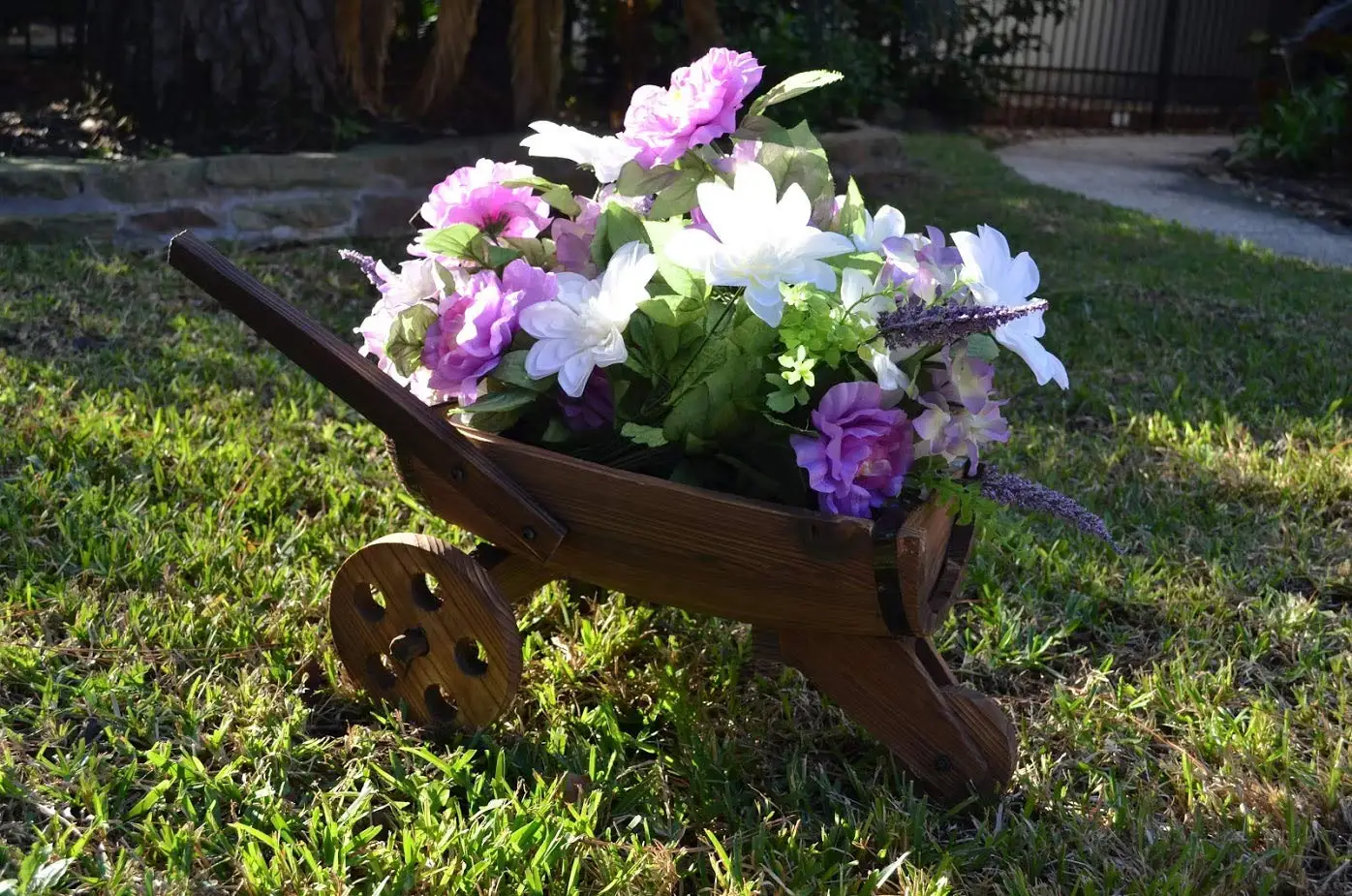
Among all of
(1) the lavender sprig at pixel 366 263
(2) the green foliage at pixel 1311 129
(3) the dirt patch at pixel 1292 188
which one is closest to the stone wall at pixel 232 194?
(1) the lavender sprig at pixel 366 263

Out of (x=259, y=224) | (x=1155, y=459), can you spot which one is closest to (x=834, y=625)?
(x=1155, y=459)

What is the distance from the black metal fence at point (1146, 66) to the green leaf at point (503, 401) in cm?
1060

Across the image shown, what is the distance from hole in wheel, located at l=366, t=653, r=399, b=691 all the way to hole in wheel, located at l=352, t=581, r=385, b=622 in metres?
0.07

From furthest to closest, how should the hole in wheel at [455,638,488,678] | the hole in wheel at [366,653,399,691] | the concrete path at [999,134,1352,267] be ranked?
the concrete path at [999,134,1352,267], the hole in wheel at [366,653,399,691], the hole in wheel at [455,638,488,678]

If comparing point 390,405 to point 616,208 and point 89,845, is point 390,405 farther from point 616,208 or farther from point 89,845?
point 89,845

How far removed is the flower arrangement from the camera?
151 cm

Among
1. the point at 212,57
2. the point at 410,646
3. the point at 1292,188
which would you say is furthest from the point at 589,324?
the point at 1292,188

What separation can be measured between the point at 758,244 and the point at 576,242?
1.18 feet

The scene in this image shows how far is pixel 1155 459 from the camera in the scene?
3070mm

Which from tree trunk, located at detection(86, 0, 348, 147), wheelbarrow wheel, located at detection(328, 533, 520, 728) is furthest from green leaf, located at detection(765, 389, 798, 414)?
tree trunk, located at detection(86, 0, 348, 147)

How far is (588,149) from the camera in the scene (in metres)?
1.76

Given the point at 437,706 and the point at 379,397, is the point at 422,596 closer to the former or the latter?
the point at 437,706

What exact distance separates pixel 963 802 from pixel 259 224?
3820mm

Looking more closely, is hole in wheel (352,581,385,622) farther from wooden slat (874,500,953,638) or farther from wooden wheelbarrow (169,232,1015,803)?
wooden slat (874,500,953,638)
